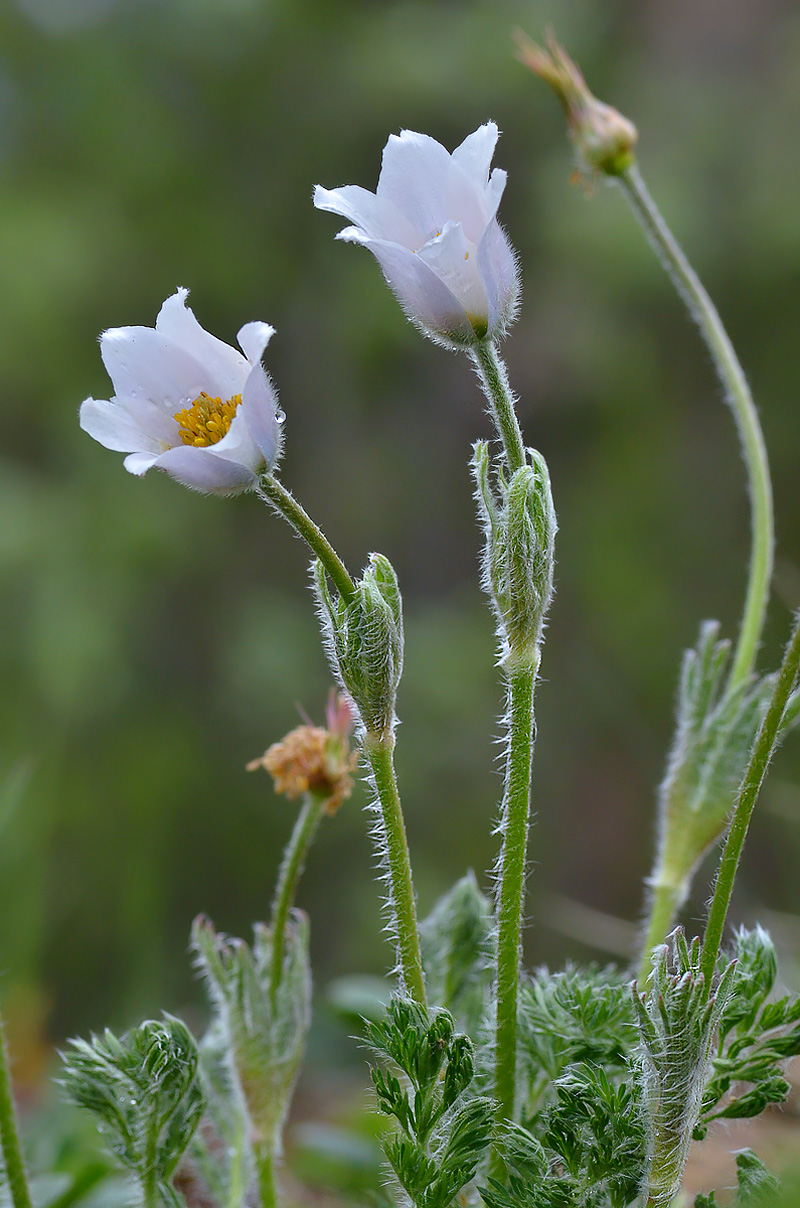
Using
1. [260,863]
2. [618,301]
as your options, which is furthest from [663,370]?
[260,863]

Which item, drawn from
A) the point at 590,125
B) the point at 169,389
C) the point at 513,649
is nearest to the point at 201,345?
the point at 169,389

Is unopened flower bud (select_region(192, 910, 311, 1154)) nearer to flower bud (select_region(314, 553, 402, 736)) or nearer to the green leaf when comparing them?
the green leaf

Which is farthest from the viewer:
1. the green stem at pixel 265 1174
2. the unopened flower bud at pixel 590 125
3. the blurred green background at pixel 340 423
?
the blurred green background at pixel 340 423

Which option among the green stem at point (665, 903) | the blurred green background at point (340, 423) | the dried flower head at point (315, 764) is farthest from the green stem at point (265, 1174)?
the blurred green background at point (340, 423)

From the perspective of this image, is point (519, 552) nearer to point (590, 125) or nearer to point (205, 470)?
point (205, 470)

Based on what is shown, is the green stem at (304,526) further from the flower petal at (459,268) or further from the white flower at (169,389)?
the flower petal at (459,268)

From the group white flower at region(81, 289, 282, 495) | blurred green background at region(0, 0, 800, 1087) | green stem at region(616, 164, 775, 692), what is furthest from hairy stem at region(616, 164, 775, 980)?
blurred green background at region(0, 0, 800, 1087)
